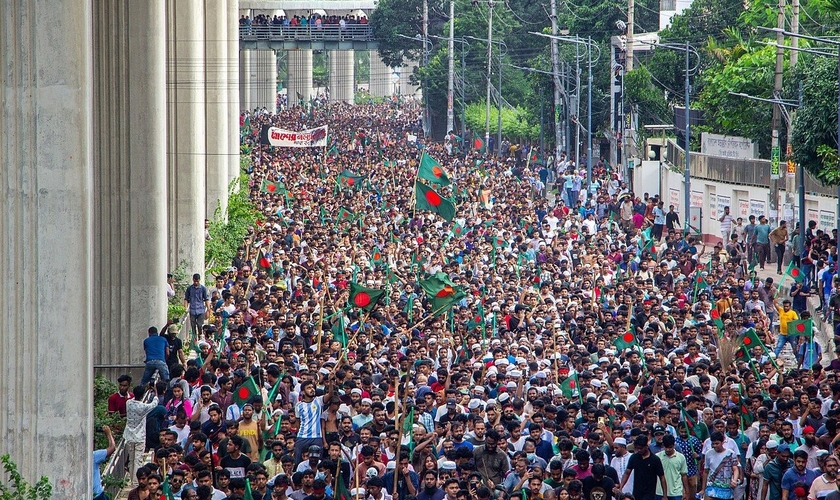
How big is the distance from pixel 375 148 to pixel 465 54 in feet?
55.5

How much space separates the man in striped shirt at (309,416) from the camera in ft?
47.8

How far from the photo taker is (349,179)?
43688 millimetres

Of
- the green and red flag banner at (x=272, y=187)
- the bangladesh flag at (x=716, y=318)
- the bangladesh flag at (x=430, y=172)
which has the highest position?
the bangladesh flag at (x=430, y=172)

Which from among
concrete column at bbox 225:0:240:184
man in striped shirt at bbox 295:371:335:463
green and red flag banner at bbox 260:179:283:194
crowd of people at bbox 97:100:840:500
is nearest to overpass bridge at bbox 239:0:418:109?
concrete column at bbox 225:0:240:184

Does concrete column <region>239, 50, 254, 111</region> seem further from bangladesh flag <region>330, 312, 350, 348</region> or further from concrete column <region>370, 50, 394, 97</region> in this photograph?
bangladesh flag <region>330, 312, 350, 348</region>

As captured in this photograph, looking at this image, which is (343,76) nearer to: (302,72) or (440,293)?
(302,72)

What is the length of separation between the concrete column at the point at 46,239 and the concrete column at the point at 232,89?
28.0 meters

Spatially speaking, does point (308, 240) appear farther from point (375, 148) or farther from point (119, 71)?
point (375, 148)

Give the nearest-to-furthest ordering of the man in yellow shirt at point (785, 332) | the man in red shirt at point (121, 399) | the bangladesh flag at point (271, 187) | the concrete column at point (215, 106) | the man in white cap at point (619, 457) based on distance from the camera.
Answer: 1. the man in white cap at point (619, 457)
2. the man in red shirt at point (121, 399)
3. the man in yellow shirt at point (785, 332)
4. the concrete column at point (215, 106)
5. the bangladesh flag at point (271, 187)

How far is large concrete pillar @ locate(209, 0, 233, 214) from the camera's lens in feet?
125

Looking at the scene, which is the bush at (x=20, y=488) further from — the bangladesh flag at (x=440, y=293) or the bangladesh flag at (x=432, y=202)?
the bangladesh flag at (x=432, y=202)

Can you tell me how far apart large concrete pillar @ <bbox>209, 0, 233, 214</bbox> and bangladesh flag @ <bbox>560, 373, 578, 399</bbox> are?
815 inches

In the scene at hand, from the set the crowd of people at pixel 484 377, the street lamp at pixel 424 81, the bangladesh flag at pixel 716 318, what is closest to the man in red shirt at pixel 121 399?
the crowd of people at pixel 484 377

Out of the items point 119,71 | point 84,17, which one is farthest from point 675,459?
point 119,71
